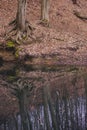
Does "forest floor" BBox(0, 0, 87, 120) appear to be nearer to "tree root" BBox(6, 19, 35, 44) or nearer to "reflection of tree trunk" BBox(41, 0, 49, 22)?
"tree root" BBox(6, 19, 35, 44)

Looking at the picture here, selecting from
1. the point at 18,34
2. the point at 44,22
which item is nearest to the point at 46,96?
the point at 18,34

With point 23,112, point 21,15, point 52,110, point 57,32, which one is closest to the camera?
point 23,112

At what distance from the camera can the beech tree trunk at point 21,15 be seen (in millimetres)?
21481

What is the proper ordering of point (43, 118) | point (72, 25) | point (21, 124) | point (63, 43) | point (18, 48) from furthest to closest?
point (72, 25), point (63, 43), point (18, 48), point (43, 118), point (21, 124)

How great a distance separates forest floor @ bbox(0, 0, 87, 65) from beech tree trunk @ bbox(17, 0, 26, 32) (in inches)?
43.2

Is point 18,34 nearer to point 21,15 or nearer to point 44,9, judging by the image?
point 21,15

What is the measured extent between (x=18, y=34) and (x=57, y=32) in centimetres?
328

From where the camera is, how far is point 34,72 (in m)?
18.7

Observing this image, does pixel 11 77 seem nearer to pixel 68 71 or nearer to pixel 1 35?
pixel 68 71

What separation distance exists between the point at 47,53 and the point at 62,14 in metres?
6.81

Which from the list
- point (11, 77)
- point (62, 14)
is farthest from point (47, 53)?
point (62, 14)

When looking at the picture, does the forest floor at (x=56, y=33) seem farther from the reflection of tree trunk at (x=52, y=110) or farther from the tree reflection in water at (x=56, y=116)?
the tree reflection in water at (x=56, y=116)

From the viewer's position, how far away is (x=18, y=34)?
858 inches

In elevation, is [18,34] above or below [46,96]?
above
